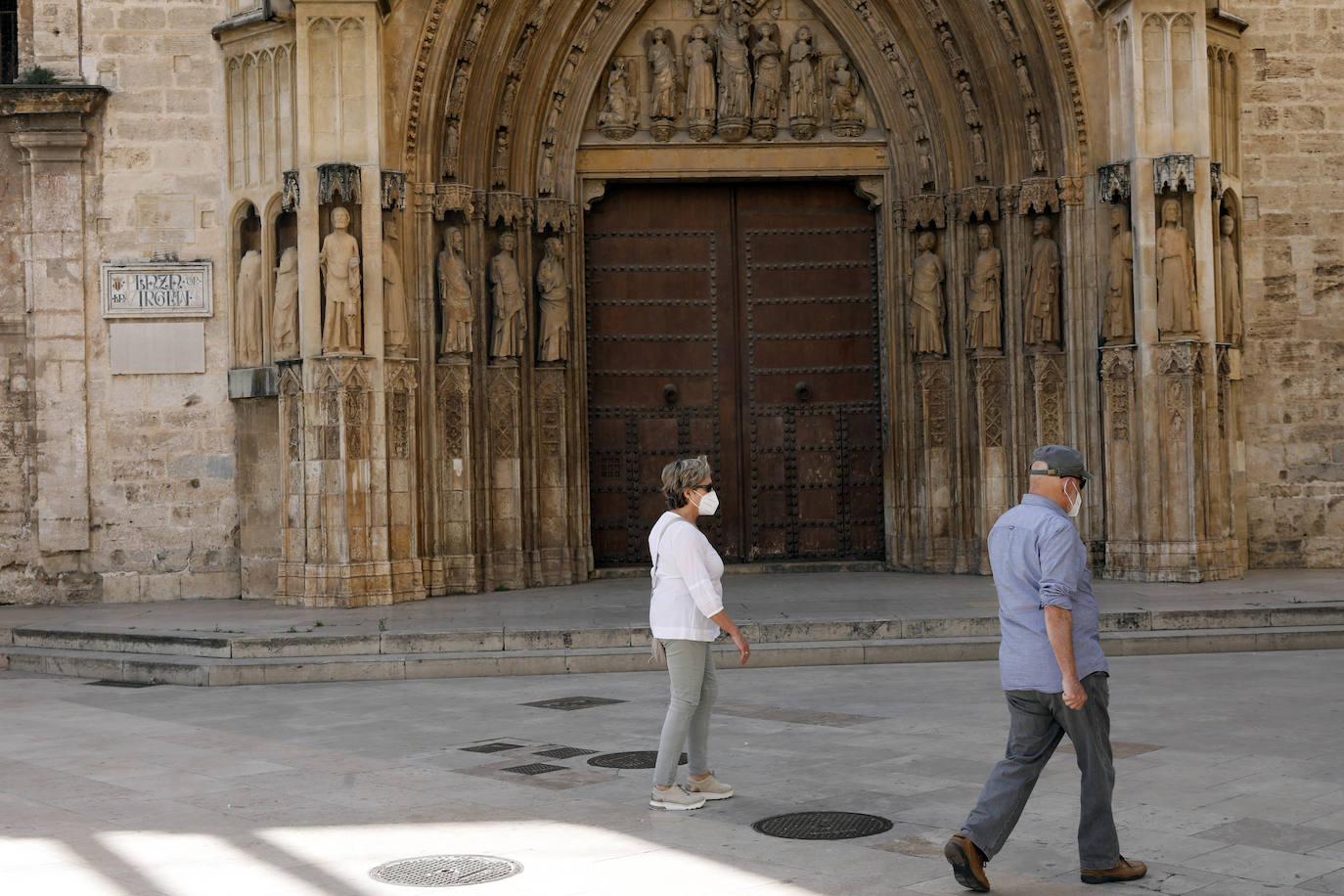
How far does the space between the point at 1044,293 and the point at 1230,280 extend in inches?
75.8

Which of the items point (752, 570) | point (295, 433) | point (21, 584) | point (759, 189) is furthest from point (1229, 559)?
point (21, 584)

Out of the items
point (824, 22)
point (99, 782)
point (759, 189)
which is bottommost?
point (99, 782)

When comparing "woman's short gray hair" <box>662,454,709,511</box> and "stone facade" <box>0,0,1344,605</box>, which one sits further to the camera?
Result: "stone facade" <box>0,0,1344,605</box>

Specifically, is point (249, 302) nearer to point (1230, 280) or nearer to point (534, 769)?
point (534, 769)

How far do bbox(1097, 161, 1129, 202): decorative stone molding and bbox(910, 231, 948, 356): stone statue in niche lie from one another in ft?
6.69

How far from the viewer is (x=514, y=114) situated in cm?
1611

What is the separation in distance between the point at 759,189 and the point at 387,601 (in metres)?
6.47

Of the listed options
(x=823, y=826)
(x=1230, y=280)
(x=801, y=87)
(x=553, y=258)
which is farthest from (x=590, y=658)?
(x=1230, y=280)

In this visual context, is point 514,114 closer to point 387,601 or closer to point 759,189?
point 759,189

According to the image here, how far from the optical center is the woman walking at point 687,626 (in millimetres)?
6574

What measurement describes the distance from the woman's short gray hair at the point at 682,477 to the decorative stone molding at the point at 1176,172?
365 inches

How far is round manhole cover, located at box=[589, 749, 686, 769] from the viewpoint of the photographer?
7566 millimetres

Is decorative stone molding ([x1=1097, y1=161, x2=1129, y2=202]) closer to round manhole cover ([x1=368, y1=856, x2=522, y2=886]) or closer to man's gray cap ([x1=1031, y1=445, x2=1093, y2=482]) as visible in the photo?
man's gray cap ([x1=1031, y1=445, x2=1093, y2=482])

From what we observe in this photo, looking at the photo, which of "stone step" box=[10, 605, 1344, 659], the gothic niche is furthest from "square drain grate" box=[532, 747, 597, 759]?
the gothic niche
